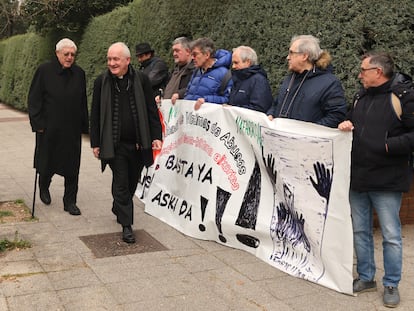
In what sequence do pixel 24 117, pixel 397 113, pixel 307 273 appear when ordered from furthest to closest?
pixel 24 117, pixel 307 273, pixel 397 113

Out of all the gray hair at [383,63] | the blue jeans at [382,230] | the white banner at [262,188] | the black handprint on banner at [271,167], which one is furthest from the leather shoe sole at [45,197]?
the gray hair at [383,63]

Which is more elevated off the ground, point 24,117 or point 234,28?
point 234,28

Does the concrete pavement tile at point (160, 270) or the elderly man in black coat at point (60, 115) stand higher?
the elderly man in black coat at point (60, 115)

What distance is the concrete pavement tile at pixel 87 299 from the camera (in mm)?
3777

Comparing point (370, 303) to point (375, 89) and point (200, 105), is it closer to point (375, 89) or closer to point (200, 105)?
point (375, 89)

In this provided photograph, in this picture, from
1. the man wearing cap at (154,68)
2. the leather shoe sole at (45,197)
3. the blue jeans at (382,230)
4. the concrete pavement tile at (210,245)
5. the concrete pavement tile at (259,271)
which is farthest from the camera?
the man wearing cap at (154,68)

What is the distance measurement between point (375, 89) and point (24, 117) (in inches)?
686

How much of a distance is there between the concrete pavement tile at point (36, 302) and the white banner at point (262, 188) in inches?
69.2

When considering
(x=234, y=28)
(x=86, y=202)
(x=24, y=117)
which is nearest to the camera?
(x=86, y=202)

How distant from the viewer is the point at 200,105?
224 inches

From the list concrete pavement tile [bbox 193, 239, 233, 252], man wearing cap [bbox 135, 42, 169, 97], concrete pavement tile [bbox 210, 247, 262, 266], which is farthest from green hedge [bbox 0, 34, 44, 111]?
concrete pavement tile [bbox 210, 247, 262, 266]

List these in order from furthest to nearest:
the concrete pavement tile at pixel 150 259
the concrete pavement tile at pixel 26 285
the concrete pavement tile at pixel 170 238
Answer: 1. the concrete pavement tile at pixel 170 238
2. the concrete pavement tile at pixel 150 259
3. the concrete pavement tile at pixel 26 285

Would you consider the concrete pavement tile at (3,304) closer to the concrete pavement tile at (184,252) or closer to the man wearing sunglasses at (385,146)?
the concrete pavement tile at (184,252)

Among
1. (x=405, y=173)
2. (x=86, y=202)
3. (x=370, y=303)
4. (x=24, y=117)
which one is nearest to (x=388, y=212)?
(x=405, y=173)
